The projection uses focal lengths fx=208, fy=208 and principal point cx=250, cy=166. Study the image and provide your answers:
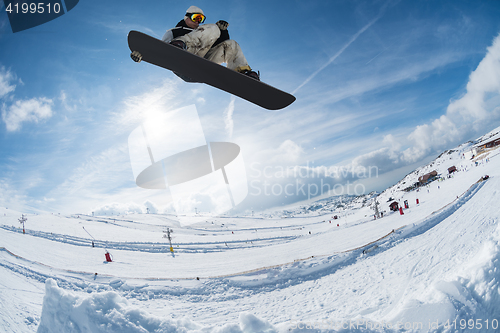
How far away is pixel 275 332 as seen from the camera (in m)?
3.03

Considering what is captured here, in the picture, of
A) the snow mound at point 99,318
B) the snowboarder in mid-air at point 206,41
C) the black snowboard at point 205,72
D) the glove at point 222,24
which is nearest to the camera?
the black snowboard at point 205,72

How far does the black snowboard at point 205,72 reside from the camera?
2.93m

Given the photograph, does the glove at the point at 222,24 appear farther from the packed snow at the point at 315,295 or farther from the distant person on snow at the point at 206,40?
the packed snow at the point at 315,295

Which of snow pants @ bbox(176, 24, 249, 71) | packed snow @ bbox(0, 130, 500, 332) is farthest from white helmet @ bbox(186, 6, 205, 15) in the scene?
packed snow @ bbox(0, 130, 500, 332)

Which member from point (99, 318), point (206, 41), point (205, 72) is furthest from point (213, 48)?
point (99, 318)

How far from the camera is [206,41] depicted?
10.4 feet

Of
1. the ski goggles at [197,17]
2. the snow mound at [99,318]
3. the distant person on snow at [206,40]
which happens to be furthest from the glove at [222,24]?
the snow mound at [99,318]

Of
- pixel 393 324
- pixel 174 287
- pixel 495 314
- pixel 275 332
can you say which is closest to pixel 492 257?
pixel 495 314

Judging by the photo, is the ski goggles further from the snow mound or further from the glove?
the snow mound

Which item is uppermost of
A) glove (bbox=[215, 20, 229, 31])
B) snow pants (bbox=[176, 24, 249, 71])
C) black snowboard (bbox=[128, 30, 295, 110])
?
glove (bbox=[215, 20, 229, 31])

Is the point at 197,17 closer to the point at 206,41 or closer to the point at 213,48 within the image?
the point at 206,41

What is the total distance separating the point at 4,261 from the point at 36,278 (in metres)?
4.12

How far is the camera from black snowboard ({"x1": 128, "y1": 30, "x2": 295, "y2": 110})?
2.93m

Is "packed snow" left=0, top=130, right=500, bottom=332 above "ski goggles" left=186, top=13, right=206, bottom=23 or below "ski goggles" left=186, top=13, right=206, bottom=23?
below
